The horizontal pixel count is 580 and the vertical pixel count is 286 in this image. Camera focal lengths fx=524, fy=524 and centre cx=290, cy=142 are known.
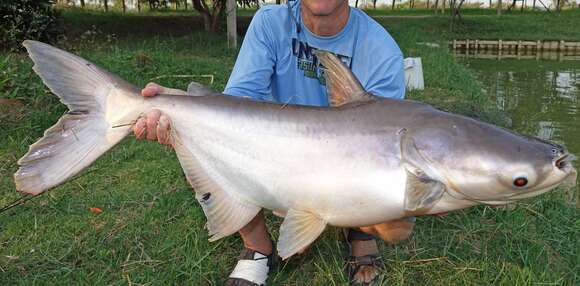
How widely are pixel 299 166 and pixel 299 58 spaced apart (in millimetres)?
985

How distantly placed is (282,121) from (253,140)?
14 cm

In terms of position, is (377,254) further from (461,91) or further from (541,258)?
(461,91)

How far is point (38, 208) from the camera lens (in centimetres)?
333

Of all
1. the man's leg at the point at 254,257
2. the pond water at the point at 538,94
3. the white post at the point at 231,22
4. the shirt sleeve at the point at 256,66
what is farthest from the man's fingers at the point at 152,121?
the white post at the point at 231,22

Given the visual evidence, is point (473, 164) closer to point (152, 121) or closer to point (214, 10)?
point (152, 121)

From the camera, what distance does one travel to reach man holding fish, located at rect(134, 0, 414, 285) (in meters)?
2.56

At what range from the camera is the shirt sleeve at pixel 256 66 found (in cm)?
Answer: 269

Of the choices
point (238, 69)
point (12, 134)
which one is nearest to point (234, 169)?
point (238, 69)

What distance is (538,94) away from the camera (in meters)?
11.2

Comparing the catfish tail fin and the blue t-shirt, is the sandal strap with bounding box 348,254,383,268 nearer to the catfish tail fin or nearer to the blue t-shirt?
the blue t-shirt

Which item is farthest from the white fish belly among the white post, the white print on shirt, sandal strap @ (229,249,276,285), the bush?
the white post

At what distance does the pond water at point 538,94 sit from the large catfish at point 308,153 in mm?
4982

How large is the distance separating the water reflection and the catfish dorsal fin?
196 inches

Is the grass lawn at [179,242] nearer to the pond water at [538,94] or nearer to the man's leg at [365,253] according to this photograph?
the man's leg at [365,253]
